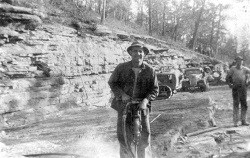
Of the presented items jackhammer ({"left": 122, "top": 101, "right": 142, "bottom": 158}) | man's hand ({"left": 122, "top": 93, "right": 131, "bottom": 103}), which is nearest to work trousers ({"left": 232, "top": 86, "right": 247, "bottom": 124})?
jackhammer ({"left": 122, "top": 101, "right": 142, "bottom": 158})

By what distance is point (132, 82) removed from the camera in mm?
4031

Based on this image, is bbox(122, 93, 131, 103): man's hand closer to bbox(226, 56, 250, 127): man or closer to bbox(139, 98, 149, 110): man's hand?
bbox(139, 98, 149, 110): man's hand

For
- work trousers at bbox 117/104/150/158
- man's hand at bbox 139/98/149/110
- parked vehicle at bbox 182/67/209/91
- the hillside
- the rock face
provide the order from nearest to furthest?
man's hand at bbox 139/98/149/110 < work trousers at bbox 117/104/150/158 < the hillside < the rock face < parked vehicle at bbox 182/67/209/91

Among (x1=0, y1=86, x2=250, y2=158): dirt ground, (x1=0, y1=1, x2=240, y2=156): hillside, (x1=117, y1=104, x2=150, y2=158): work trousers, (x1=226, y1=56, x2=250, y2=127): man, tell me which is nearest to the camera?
(x1=117, y1=104, x2=150, y2=158): work trousers

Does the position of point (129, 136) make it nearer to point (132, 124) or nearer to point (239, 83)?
point (132, 124)

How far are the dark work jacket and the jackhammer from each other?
19 centimetres

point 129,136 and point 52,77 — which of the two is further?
point 52,77

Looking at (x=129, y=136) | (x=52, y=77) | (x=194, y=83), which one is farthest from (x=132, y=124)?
(x=194, y=83)

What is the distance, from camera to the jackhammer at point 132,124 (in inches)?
153

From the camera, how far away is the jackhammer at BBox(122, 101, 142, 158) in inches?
153

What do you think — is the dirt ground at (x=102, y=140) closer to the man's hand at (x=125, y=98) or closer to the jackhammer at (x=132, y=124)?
the jackhammer at (x=132, y=124)

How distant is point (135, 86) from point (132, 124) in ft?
1.86

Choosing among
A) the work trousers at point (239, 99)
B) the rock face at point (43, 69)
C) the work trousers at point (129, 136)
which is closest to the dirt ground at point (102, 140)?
the work trousers at point (239, 99)

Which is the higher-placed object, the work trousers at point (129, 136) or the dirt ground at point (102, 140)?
the work trousers at point (129, 136)
